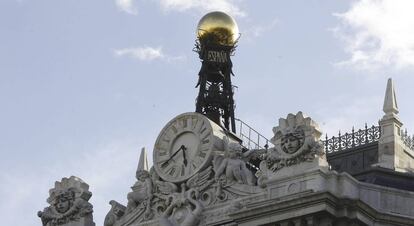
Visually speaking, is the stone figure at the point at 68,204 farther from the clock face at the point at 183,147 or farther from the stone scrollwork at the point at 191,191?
the clock face at the point at 183,147

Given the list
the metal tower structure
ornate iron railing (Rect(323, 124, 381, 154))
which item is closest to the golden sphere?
the metal tower structure

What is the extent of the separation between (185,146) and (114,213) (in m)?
4.73

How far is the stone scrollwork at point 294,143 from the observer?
188 feet

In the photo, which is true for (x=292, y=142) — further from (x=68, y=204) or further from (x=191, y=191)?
(x=68, y=204)

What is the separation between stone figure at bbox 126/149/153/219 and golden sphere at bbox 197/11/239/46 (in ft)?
50.6

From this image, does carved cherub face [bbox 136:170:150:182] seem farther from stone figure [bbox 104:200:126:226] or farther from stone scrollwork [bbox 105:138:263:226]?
stone figure [bbox 104:200:126:226]

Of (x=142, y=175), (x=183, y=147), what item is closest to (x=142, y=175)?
(x=142, y=175)

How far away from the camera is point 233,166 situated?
60.7 metres

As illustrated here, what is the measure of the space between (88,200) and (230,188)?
8.99m

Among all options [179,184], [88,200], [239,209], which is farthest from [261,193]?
[88,200]

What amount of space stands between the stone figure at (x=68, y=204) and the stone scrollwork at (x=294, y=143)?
11209mm

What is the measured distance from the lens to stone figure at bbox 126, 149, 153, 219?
63.2 m

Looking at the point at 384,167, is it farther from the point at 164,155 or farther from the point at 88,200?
the point at 88,200

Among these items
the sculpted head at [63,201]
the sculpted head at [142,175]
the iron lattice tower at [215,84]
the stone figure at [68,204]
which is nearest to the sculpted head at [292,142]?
the sculpted head at [142,175]
